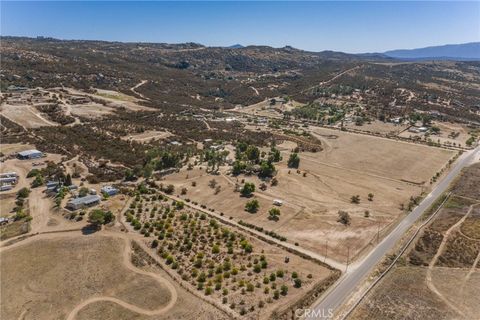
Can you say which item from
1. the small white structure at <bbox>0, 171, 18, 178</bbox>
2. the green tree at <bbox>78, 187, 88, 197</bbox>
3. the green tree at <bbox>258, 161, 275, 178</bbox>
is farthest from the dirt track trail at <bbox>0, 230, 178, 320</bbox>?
the green tree at <bbox>258, 161, 275, 178</bbox>

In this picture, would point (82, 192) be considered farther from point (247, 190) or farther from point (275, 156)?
point (275, 156)

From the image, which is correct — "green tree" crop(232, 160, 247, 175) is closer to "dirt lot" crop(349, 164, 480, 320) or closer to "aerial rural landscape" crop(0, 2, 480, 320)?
"aerial rural landscape" crop(0, 2, 480, 320)

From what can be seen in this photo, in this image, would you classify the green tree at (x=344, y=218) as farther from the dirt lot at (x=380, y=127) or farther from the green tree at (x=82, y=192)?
the dirt lot at (x=380, y=127)

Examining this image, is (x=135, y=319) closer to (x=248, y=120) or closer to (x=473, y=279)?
(x=473, y=279)

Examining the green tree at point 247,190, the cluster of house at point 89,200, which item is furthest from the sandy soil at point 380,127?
the cluster of house at point 89,200

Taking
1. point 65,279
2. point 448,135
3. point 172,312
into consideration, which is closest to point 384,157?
point 448,135
